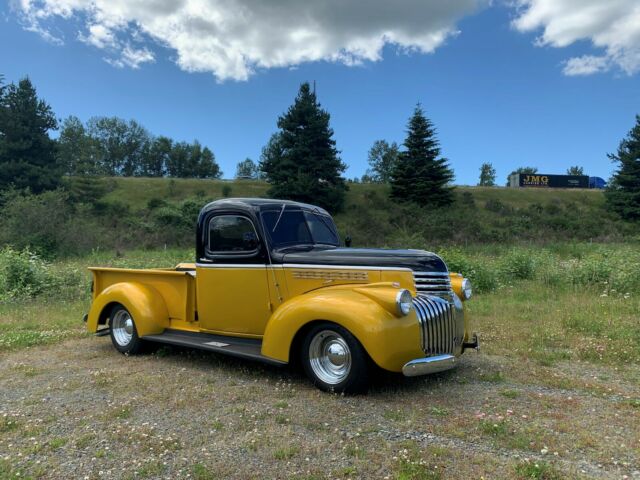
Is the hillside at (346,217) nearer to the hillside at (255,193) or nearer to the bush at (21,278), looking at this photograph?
the hillside at (255,193)

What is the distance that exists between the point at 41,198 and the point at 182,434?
31.6m

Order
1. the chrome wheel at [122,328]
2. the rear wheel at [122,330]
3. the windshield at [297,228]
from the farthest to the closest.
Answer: the chrome wheel at [122,328] → the rear wheel at [122,330] → the windshield at [297,228]

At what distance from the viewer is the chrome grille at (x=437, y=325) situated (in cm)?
482

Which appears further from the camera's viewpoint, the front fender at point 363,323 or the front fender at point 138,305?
the front fender at point 138,305

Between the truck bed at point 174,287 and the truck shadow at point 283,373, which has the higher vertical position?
the truck bed at point 174,287

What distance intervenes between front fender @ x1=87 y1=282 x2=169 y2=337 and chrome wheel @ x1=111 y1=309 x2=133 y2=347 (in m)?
0.20

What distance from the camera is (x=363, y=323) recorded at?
4.51 meters

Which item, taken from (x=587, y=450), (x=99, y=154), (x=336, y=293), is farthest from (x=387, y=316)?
(x=99, y=154)

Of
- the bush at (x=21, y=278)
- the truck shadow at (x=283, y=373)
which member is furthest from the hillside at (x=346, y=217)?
the truck shadow at (x=283, y=373)

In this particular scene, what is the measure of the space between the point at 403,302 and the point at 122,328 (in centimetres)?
459

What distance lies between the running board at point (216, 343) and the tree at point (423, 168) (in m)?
40.8

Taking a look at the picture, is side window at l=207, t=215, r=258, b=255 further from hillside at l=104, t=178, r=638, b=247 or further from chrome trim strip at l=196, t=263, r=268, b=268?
hillside at l=104, t=178, r=638, b=247

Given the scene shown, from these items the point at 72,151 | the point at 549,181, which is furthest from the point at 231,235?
the point at 72,151

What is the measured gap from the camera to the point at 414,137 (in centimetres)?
4534
